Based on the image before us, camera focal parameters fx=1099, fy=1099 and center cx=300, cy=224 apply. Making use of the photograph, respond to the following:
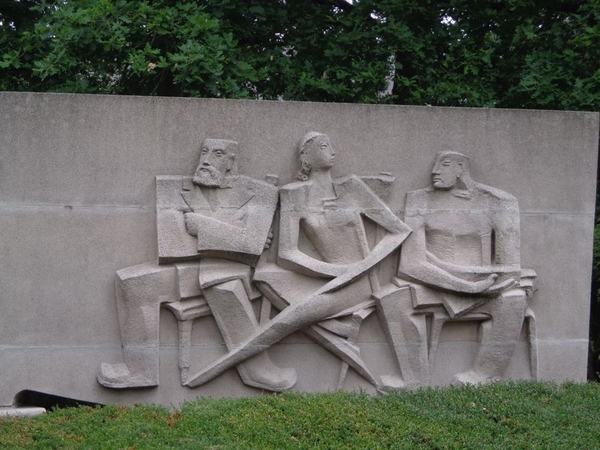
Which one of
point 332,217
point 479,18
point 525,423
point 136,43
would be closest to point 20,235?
point 332,217

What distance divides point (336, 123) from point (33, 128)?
8.43ft

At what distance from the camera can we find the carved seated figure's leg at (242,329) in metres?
9.20

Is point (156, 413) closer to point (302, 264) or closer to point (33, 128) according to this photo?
point (302, 264)

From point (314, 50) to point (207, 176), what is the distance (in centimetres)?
389

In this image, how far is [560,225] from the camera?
32.7 feet

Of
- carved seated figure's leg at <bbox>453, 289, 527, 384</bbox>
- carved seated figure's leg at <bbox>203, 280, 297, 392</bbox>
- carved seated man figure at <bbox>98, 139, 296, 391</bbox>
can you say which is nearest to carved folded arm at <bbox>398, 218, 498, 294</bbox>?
carved seated figure's leg at <bbox>453, 289, 527, 384</bbox>

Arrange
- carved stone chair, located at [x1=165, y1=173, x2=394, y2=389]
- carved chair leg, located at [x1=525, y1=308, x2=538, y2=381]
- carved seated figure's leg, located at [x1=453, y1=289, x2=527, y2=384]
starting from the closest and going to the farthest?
carved stone chair, located at [x1=165, y1=173, x2=394, y2=389] < carved seated figure's leg, located at [x1=453, y1=289, x2=527, y2=384] < carved chair leg, located at [x1=525, y1=308, x2=538, y2=381]

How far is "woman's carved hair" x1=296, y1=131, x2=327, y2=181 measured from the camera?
30.7 feet

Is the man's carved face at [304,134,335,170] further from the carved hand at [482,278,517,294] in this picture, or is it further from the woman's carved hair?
the carved hand at [482,278,517,294]

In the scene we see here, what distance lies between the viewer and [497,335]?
31.9ft

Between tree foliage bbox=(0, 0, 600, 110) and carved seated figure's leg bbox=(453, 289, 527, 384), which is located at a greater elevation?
tree foliage bbox=(0, 0, 600, 110)

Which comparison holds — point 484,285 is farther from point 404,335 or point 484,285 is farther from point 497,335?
point 404,335

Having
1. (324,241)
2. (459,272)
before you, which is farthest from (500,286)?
(324,241)

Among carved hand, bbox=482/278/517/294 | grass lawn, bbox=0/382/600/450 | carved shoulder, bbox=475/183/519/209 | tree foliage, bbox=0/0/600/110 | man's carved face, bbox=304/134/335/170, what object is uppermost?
tree foliage, bbox=0/0/600/110
